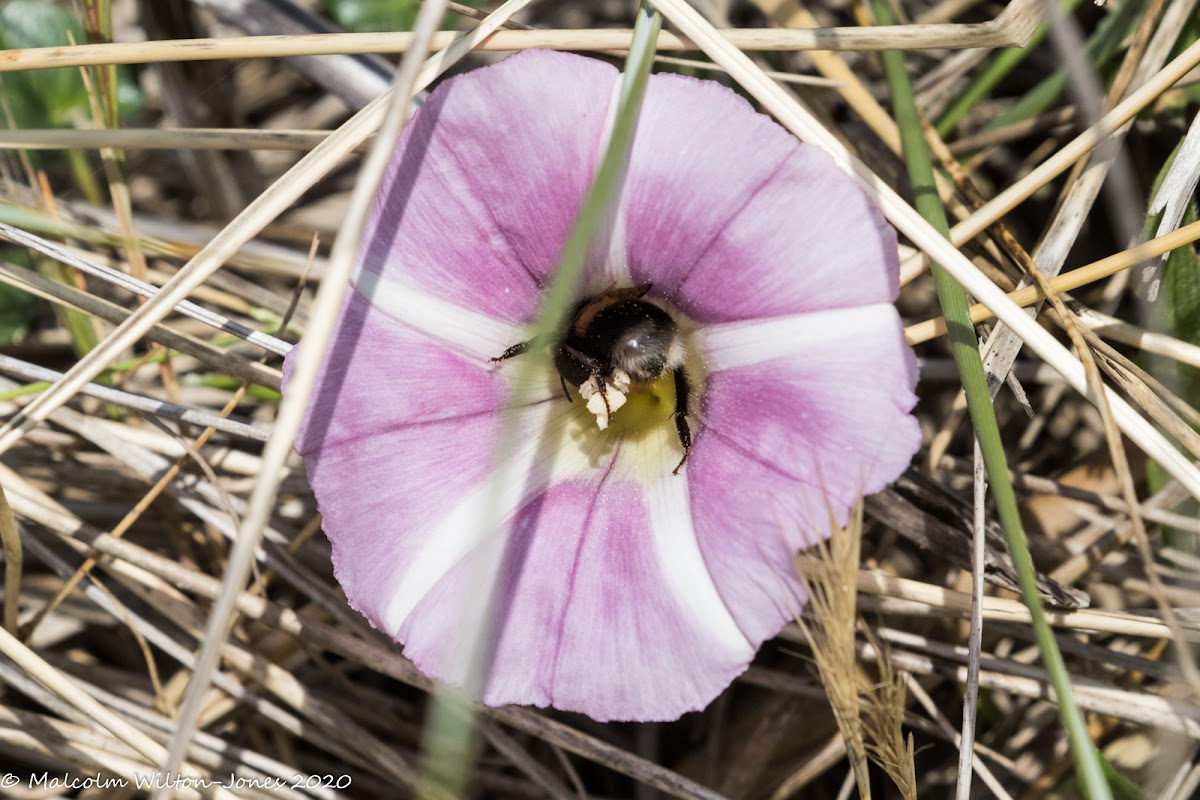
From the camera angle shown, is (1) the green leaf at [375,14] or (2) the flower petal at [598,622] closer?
(2) the flower petal at [598,622]

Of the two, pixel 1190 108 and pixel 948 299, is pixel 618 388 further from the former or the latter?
pixel 1190 108

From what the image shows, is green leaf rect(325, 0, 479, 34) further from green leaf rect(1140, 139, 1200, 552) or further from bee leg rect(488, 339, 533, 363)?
green leaf rect(1140, 139, 1200, 552)

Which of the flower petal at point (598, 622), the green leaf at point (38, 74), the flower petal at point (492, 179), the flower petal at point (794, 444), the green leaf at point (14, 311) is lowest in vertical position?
the flower petal at point (598, 622)

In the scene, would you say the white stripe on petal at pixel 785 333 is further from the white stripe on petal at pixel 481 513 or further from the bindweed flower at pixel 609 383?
the white stripe on petal at pixel 481 513

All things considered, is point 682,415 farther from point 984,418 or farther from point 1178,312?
point 1178,312

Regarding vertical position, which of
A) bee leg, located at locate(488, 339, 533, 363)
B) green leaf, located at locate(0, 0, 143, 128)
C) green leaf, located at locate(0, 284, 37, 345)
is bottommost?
bee leg, located at locate(488, 339, 533, 363)

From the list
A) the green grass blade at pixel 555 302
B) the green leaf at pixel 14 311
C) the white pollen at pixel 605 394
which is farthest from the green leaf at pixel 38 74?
the green grass blade at pixel 555 302

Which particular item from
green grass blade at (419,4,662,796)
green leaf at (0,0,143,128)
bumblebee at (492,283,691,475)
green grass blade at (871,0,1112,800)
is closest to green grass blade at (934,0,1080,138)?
green grass blade at (871,0,1112,800)
